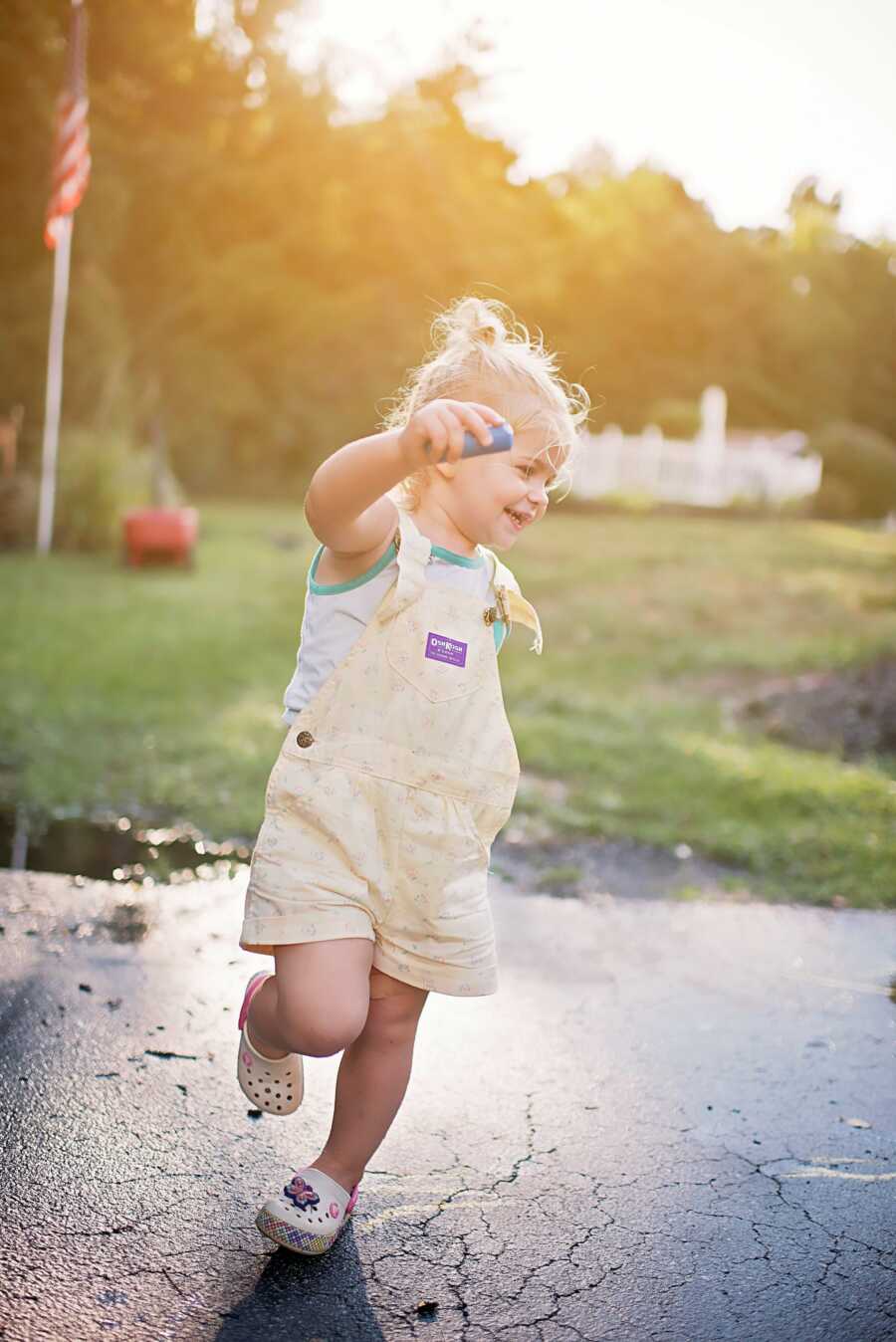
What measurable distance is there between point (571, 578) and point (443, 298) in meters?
13.0

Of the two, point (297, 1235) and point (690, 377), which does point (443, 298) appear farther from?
point (297, 1235)

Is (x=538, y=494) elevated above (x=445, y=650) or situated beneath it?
elevated above

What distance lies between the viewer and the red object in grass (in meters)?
11.2

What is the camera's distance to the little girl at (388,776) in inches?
82.2

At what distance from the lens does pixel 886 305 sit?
3534 centimetres

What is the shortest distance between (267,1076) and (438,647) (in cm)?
79

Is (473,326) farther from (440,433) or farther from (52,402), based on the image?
(52,402)

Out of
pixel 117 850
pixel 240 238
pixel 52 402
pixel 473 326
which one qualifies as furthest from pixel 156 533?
pixel 240 238

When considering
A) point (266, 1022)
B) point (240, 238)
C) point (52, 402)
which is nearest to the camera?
point (266, 1022)

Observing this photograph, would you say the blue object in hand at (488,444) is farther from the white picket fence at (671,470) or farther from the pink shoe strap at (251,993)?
the white picket fence at (671,470)

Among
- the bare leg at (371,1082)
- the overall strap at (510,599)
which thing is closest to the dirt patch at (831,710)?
the overall strap at (510,599)

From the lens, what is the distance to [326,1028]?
6.68 feet

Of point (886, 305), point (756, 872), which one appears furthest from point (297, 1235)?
point (886, 305)

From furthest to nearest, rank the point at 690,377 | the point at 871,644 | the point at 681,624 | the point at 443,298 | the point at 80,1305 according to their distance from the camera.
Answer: the point at 690,377
the point at 443,298
the point at 681,624
the point at 871,644
the point at 80,1305
